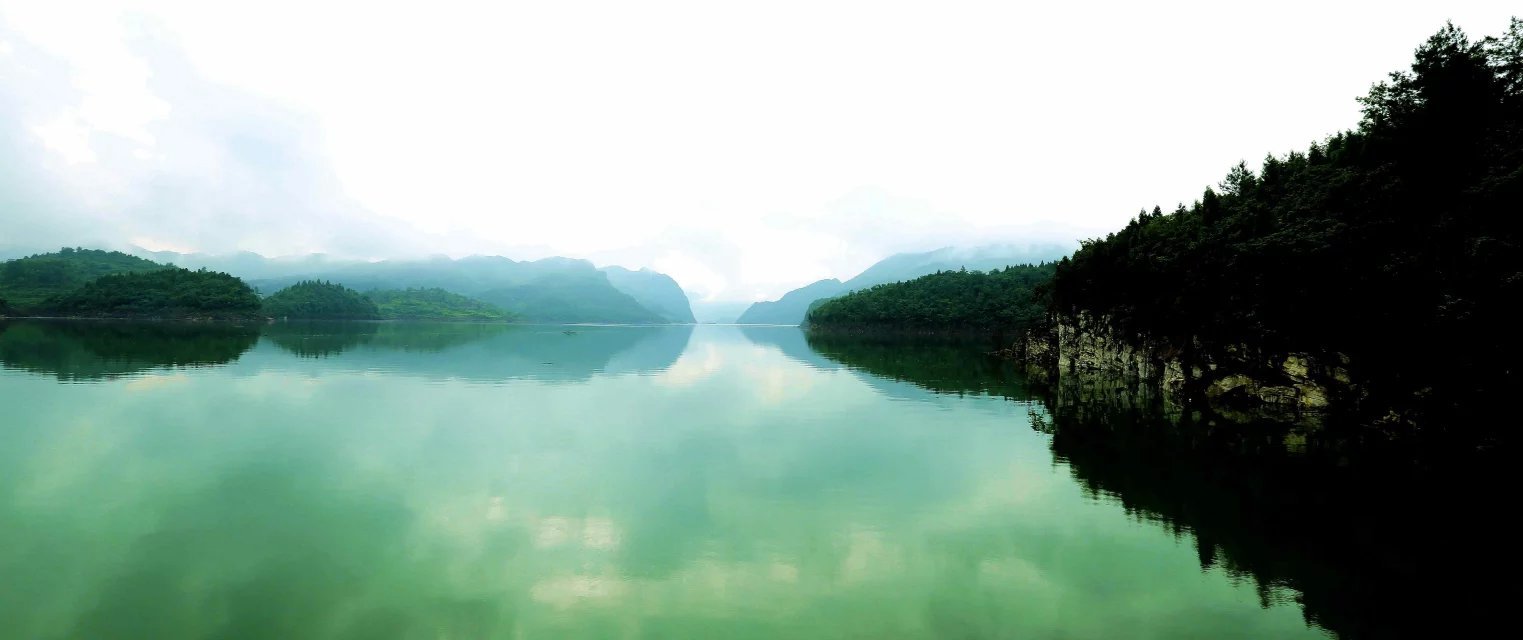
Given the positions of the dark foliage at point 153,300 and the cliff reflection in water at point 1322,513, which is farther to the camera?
the dark foliage at point 153,300

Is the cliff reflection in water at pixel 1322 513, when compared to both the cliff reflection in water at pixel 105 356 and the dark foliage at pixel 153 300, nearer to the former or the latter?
the cliff reflection in water at pixel 105 356

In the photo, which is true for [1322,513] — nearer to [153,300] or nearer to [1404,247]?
[1404,247]

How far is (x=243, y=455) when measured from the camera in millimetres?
20406

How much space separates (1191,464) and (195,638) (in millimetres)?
27309

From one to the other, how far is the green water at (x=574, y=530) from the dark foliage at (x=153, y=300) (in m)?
167

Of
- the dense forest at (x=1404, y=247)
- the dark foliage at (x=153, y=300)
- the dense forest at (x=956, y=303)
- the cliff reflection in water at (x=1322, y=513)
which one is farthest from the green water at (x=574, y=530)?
the dark foliage at (x=153, y=300)

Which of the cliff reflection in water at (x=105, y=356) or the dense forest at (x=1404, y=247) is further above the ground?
the dense forest at (x=1404, y=247)

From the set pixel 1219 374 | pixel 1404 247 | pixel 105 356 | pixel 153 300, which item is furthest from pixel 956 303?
pixel 153 300

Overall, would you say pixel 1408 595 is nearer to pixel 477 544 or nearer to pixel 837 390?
pixel 477 544

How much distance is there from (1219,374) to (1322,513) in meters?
23.0

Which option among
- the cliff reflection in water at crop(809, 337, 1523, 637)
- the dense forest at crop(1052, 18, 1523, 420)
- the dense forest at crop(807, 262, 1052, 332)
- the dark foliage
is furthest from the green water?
the dark foliage

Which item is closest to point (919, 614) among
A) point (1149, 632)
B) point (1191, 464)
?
point (1149, 632)

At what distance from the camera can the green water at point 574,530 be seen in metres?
10.4

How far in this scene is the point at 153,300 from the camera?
15675cm
